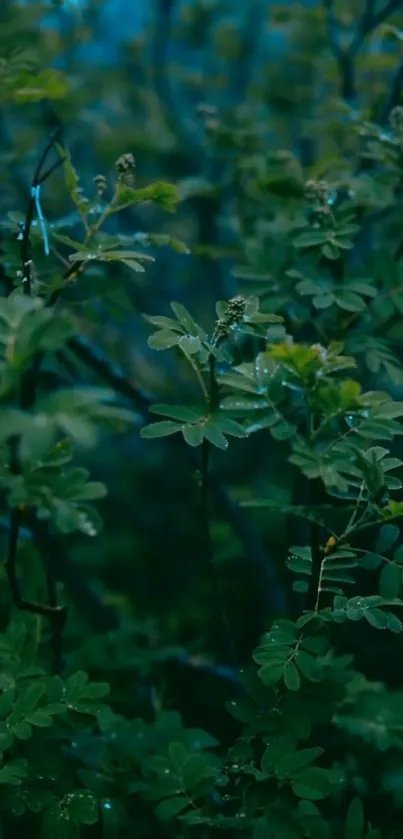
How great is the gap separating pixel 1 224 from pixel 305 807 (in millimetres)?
1163

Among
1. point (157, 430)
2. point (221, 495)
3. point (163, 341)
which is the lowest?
point (221, 495)

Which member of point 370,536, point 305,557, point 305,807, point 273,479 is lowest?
point 273,479

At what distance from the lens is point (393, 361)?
1.79m

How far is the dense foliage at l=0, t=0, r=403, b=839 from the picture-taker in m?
1.37

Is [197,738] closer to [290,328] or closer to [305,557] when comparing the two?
[305,557]

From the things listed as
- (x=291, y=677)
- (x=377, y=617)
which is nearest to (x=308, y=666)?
(x=291, y=677)

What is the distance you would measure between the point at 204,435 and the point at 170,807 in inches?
28.4

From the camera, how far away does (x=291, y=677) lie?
1.36 meters

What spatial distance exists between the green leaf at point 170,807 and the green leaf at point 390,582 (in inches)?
22.2

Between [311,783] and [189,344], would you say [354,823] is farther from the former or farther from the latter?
[189,344]

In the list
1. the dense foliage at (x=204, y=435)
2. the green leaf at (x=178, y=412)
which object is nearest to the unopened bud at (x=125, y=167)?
the dense foliage at (x=204, y=435)

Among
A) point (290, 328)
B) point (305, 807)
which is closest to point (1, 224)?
point (290, 328)

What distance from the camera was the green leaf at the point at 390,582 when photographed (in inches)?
55.1

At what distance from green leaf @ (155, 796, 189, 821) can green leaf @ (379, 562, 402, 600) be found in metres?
0.56
